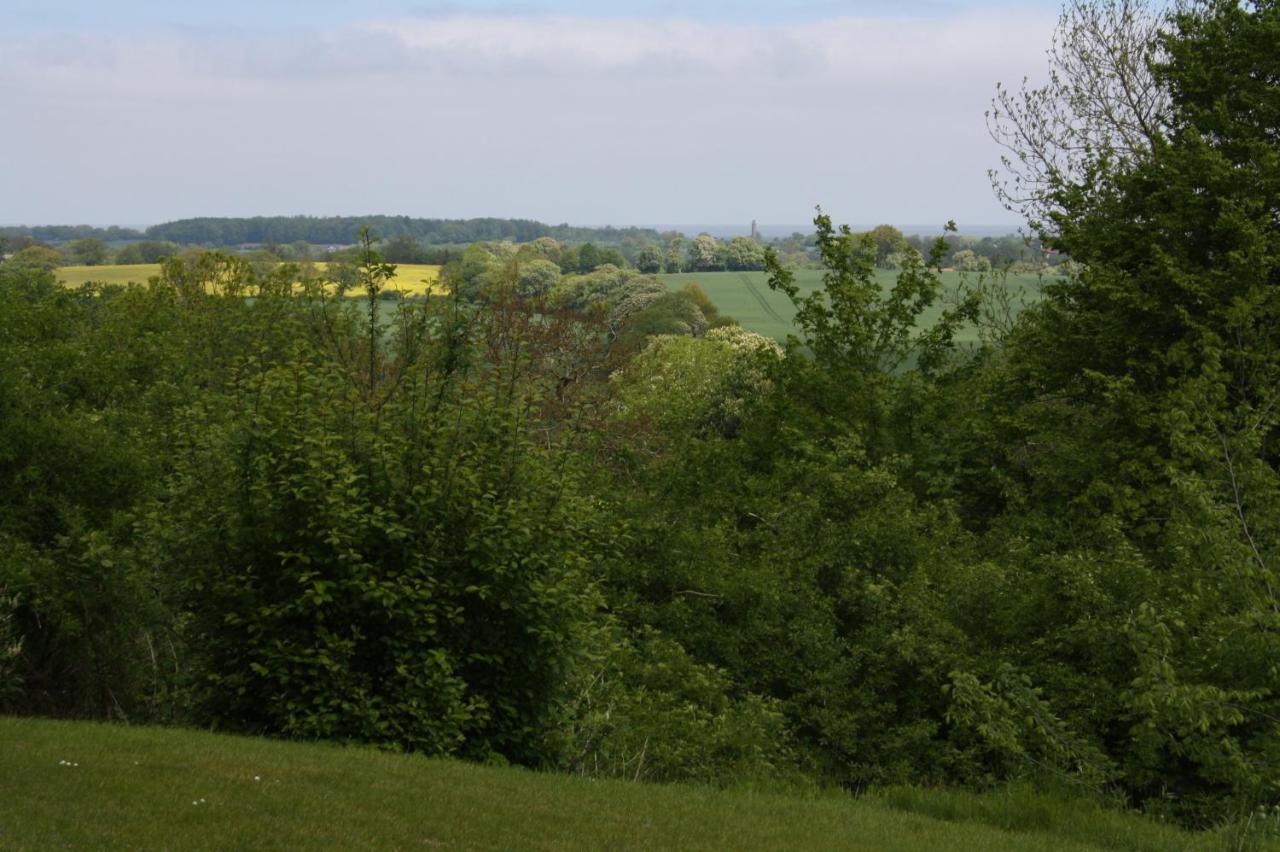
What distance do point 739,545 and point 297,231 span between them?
12238 cm

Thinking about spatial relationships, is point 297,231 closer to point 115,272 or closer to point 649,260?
point 649,260

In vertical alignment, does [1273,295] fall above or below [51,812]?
above

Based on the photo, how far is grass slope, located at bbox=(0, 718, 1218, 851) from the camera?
8.10 meters

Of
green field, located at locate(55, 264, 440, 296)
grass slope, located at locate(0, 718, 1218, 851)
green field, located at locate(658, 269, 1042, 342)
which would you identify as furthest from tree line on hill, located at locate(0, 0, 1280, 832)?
green field, located at locate(658, 269, 1042, 342)

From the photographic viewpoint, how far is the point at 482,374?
15383 mm

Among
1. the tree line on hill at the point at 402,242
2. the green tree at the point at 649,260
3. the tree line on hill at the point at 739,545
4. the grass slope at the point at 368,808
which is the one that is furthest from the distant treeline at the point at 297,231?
the grass slope at the point at 368,808

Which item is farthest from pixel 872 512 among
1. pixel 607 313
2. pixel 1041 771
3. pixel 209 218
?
pixel 209 218

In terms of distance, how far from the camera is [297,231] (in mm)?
135250

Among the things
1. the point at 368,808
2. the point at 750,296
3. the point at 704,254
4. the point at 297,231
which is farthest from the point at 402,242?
the point at 368,808

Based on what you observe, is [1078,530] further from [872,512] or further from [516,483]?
[516,483]

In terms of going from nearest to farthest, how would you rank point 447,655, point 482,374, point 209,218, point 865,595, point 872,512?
point 447,655 → point 482,374 → point 865,595 → point 872,512 → point 209,218

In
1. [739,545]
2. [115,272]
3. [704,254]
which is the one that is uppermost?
[704,254]

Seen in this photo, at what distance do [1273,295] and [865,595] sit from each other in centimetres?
1067

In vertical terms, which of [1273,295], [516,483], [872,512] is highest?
[1273,295]
